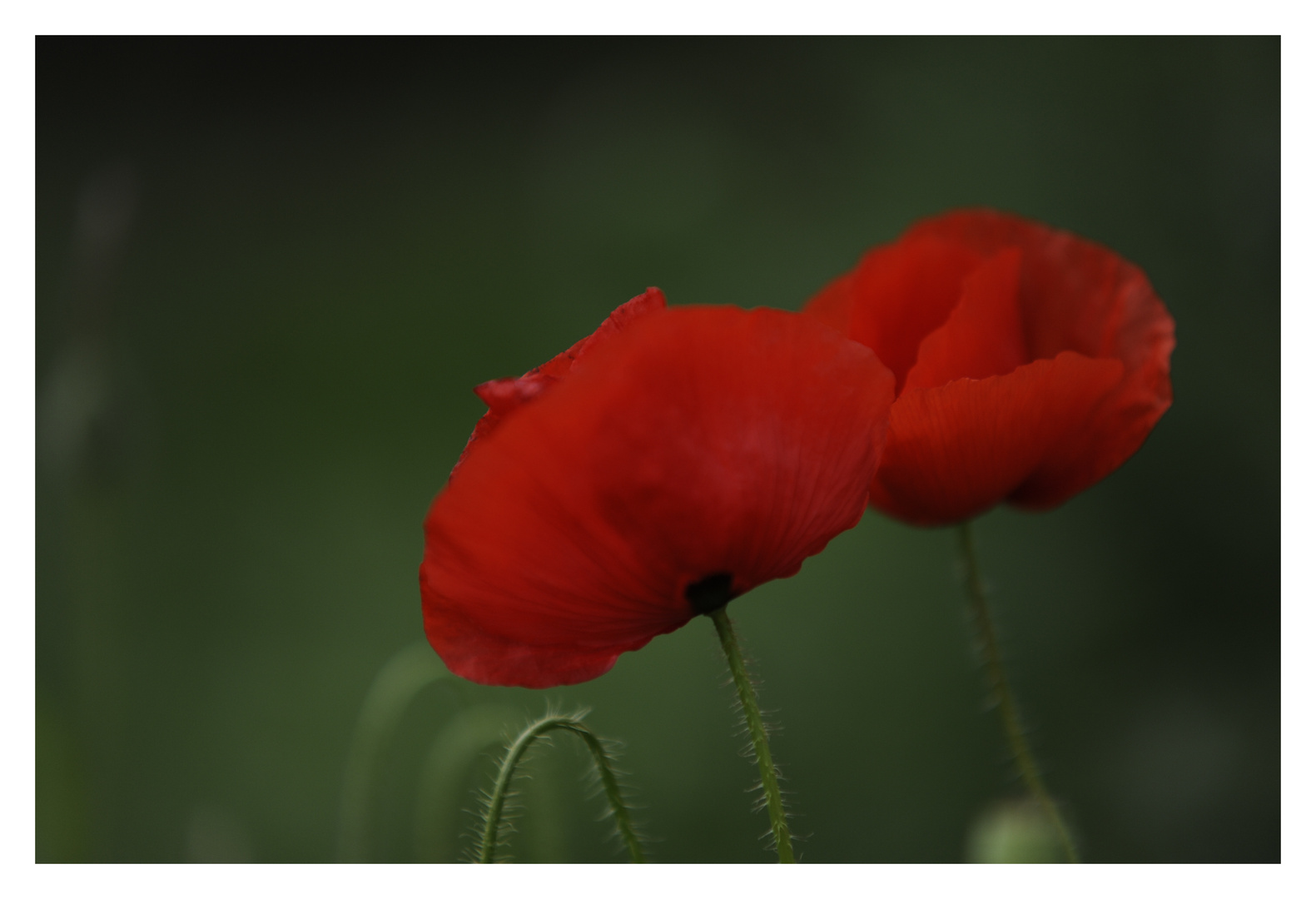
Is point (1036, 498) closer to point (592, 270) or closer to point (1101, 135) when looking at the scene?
point (1101, 135)

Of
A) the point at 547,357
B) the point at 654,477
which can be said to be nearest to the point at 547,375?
Answer: the point at 654,477

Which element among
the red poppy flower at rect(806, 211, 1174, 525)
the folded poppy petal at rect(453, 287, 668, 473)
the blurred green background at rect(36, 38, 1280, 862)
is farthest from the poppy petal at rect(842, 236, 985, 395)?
the blurred green background at rect(36, 38, 1280, 862)

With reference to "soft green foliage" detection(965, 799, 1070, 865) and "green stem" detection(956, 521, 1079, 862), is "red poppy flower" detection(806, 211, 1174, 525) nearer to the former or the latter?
"green stem" detection(956, 521, 1079, 862)

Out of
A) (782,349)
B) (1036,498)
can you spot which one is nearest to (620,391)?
(782,349)

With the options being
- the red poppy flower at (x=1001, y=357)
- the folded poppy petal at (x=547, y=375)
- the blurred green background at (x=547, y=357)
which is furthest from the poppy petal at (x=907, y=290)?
the blurred green background at (x=547, y=357)

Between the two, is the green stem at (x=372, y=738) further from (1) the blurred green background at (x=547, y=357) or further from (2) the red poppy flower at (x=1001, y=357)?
(2) the red poppy flower at (x=1001, y=357)

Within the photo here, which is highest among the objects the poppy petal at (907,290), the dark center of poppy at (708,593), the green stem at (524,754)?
the poppy petal at (907,290)
